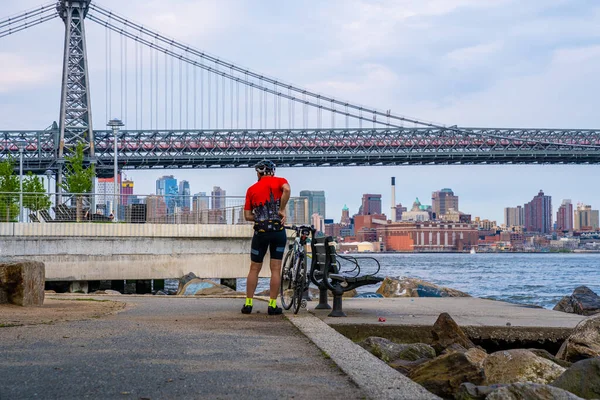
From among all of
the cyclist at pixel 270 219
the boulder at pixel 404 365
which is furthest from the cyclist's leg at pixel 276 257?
the boulder at pixel 404 365

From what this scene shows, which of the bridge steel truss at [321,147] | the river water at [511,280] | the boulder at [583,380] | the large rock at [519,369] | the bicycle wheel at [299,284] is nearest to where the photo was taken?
the boulder at [583,380]

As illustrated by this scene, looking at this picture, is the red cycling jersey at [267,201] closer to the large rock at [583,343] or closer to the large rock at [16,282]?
the large rock at [16,282]

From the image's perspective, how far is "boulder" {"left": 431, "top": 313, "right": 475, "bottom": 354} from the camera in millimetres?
6164

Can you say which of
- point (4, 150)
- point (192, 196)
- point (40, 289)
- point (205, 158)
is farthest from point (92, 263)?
point (4, 150)

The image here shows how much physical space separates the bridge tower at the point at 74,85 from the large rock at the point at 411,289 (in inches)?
1308

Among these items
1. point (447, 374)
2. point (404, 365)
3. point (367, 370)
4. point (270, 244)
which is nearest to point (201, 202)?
point (270, 244)

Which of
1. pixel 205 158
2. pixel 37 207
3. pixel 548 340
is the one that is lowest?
pixel 548 340

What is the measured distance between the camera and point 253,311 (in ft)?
26.6

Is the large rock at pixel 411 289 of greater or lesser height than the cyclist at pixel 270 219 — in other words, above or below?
A: below

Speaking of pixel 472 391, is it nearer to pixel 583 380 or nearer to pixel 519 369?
pixel 583 380

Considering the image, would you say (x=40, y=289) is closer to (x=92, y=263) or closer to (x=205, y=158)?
(x=92, y=263)

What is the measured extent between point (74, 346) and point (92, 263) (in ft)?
42.6

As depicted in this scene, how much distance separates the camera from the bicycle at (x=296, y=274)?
7559mm

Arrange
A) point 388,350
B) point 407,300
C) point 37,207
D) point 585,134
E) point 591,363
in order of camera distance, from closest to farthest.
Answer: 1. point 591,363
2. point 388,350
3. point 407,300
4. point 37,207
5. point 585,134
